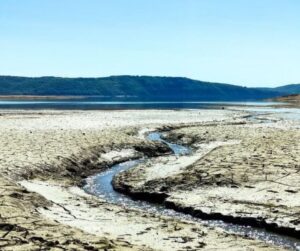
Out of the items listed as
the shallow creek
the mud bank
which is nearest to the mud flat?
the mud bank

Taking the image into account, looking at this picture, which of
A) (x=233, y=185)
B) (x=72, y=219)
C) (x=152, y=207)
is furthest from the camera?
(x=233, y=185)

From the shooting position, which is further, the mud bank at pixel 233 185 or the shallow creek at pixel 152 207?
the mud bank at pixel 233 185

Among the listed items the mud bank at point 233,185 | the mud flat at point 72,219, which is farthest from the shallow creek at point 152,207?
the mud flat at point 72,219

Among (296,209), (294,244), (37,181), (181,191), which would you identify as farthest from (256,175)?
(37,181)

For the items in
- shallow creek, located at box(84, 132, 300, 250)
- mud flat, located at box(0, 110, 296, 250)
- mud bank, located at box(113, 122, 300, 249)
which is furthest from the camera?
mud bank, located at box(113, 122, 300, 249)

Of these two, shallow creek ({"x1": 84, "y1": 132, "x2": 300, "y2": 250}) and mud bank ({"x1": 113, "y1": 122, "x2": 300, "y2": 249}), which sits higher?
mud bank ({"x1": 113, "y1": 122, "x2": 300, "y2": 249})

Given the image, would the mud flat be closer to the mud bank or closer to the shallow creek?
the mud bank

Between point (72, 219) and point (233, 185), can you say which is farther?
point (233, 185)

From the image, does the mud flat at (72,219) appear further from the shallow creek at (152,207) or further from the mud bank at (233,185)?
the shallow creek at (152,207)

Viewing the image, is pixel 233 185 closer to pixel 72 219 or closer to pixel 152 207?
pixel 152 207

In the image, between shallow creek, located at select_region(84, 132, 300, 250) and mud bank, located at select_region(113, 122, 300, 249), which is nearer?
shallow creek, located at select_region(84, 132, 300, 250)

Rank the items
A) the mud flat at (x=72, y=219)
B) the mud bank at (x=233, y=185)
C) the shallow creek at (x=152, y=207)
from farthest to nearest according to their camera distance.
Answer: the mud bank at (x=233, y=185) < the shallow creek at (x=152, y=207) < the mud flat at (x=72, y=219)

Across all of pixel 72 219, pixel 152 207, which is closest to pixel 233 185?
pixel 152 207

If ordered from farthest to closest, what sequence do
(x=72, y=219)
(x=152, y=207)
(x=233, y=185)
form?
1. (x=233, y=185)
2. (x=152, y=207)
3. (x=72, y=219)
